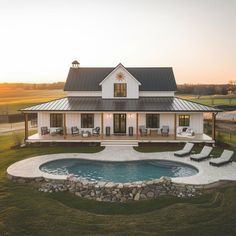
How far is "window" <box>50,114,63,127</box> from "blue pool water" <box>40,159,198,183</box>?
6.80 metres

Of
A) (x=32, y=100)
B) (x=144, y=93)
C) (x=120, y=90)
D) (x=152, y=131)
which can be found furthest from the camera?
(x=32, y=100)

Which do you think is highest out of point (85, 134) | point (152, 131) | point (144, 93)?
point (144, 93)

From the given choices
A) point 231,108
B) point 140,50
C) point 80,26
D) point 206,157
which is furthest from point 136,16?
point 231,108

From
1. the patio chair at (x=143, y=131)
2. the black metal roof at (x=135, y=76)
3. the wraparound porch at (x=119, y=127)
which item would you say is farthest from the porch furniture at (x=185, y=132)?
the black metal roof at (x=135, y=76)

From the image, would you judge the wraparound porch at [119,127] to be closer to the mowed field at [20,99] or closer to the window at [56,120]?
the window at [56,120]

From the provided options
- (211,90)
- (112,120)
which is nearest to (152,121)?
(112,120)

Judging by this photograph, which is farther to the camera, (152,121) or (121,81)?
(121,81)

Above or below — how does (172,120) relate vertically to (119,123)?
above

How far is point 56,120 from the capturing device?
23516 mm

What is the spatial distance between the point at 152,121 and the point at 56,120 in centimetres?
837

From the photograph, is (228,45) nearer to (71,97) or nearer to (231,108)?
(71,97)

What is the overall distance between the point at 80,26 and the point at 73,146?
539 inches

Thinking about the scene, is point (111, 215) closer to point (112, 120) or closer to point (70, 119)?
point (112, 120)

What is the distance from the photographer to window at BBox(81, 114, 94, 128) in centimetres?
2334
